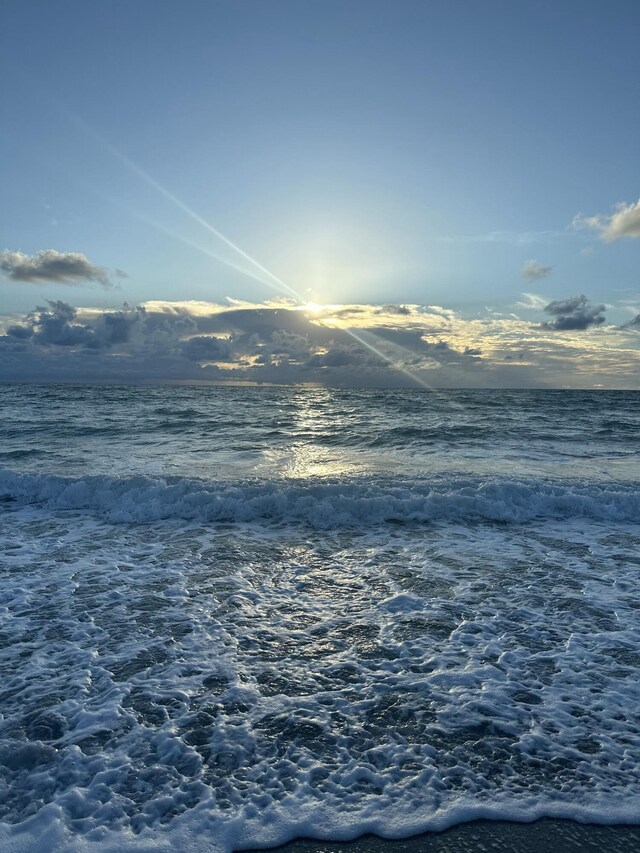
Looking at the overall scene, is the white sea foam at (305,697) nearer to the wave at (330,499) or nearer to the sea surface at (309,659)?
the sea surface at (309,659)

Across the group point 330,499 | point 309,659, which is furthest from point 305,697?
point 330,499

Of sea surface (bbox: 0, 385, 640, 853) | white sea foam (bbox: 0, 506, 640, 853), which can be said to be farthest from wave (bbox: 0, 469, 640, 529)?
white sea foam (bbox: 0, 506, 640, 853)

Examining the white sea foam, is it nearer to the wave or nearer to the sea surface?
the sea surface

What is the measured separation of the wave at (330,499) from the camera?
12.9 m

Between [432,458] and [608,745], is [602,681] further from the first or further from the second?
[432,458]

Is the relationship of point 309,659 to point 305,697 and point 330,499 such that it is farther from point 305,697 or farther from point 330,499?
point 330,499

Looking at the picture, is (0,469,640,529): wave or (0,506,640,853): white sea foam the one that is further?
(0,469,640,529): wave

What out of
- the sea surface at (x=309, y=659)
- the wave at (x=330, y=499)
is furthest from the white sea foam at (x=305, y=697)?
the wave at (x=330, y=499)

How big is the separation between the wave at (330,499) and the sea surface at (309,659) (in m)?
0.08

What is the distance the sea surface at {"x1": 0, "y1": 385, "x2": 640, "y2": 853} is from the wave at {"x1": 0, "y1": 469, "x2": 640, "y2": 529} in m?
0.08

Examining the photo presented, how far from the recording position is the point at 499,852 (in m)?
3.47

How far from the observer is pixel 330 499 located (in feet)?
43.8

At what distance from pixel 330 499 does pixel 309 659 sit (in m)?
7.44

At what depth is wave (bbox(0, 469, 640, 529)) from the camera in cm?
1293
